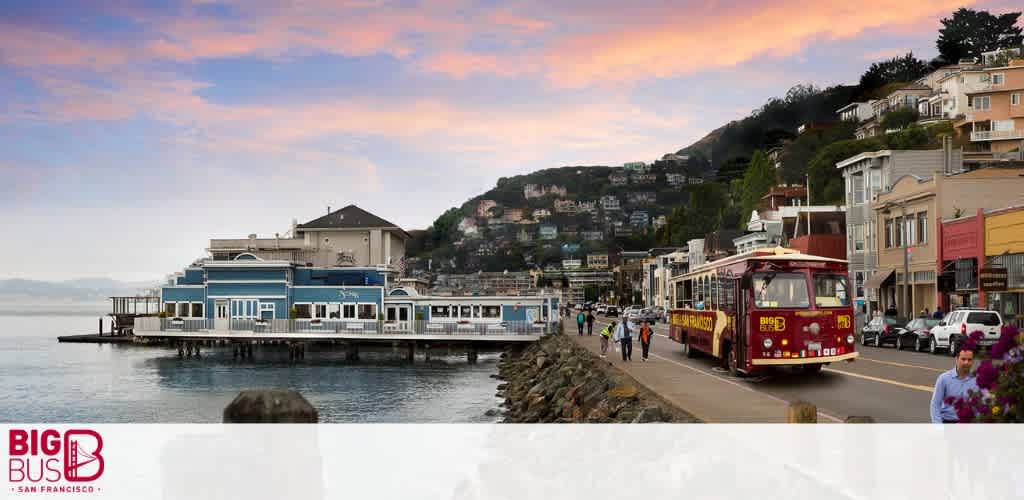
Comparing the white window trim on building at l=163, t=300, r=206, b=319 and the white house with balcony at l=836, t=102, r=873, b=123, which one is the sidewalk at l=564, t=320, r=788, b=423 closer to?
the white window trim on building at l=163, t=300, r=206, b=319

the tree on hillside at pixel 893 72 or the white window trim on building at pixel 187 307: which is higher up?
the tree on hillside at pixel 893 72

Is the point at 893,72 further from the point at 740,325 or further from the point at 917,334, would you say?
the point at 740,325

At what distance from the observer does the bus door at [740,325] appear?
2884cm

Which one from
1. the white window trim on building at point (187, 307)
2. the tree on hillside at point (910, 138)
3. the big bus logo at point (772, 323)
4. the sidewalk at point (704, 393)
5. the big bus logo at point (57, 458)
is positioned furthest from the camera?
the tree on hillside at point (910, 138)

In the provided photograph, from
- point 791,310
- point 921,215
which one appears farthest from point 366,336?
point 791,310

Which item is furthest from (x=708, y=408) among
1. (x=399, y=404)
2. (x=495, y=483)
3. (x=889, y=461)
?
(x=399, y=404)

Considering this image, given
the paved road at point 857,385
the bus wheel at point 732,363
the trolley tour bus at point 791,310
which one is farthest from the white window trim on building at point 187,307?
the trolley tour bus at point 791,310

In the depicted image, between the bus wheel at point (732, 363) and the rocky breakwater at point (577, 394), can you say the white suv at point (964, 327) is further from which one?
the rocky breakwater at point (577, 394)

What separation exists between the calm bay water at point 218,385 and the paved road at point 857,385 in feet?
44.9

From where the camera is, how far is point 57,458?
9688 mm

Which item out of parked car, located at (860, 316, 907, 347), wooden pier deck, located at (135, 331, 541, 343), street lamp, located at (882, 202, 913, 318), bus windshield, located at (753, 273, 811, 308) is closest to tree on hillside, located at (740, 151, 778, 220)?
wooden pier deck, located at (135, 331, 541, 343)

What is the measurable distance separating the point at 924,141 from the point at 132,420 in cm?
9503

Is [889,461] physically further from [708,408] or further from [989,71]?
[989,71]

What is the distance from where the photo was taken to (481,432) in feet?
105
